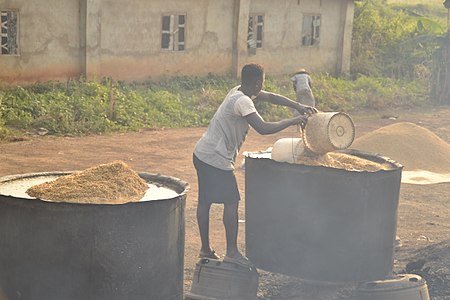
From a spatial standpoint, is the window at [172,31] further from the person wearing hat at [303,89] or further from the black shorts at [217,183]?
the black shorts at [217,183]

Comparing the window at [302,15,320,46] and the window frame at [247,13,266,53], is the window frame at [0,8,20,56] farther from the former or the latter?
the window at [302,15,320,46]

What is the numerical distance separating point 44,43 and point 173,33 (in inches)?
135

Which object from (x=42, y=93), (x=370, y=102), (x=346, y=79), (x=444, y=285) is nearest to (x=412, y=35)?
(x=346, y=79)

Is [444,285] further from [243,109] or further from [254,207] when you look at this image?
[243,109]

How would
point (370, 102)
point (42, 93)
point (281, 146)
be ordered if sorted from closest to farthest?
point (281, 146), point (42, 93), point (370, 102)

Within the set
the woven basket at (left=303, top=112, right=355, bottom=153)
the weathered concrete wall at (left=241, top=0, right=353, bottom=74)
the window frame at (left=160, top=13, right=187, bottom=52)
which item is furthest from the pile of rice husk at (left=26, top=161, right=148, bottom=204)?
the weathered concrete wall at (left=241, top=0, right=353, bottom=74)

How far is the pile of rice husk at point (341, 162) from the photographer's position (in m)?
6.70

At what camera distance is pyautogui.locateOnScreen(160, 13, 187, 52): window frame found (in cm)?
1948

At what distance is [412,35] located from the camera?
2541 centimetres

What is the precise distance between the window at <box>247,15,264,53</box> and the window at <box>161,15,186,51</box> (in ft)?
Result: 6.97

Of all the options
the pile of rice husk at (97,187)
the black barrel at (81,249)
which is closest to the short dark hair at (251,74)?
the pile of rice husk at (97,187)

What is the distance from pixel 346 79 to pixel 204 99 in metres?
6.63

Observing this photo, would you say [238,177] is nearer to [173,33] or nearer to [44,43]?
[44,43]

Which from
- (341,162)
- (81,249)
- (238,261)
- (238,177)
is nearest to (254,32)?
(238,177)
